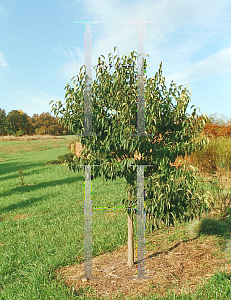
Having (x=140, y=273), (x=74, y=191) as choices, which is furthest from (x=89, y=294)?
(x=74, y=191)

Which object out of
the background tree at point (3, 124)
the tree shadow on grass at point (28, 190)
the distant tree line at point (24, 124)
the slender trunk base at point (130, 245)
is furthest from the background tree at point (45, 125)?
the slender trunk base at point (130, 245)

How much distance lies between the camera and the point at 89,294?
3148mm

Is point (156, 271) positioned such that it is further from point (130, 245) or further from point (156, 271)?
point (130, 245)

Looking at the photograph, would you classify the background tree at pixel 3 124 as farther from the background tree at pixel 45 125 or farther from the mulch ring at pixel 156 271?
the mulch ring at pixel 156 271

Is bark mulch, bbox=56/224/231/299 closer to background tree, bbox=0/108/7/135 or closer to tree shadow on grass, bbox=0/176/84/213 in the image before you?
tree shadow on grass, bbox=0/176/84/213

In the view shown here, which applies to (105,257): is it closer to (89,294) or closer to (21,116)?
(89,294)

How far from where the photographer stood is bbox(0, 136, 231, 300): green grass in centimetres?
327

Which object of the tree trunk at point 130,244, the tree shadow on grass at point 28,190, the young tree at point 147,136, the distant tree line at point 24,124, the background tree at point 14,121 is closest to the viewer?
the young tree at point 147,136

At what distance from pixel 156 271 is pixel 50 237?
253cm

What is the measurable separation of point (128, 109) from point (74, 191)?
7092 mm

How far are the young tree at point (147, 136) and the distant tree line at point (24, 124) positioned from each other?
43.0 meters

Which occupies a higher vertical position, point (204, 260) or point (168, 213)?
point (168, 213)

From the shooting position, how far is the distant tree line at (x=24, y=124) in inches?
1816

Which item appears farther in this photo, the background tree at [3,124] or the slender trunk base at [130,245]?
the background tree at [3,124]
